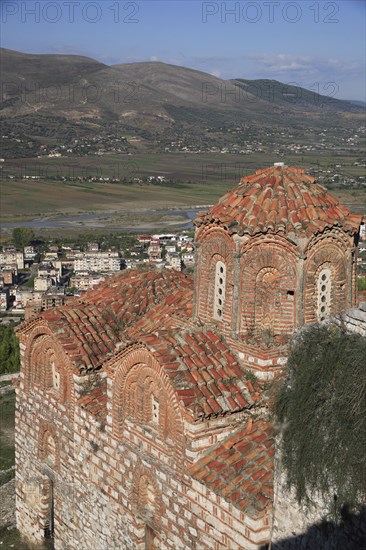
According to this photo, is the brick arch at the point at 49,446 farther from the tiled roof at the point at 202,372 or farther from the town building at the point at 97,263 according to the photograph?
the town building at the point at 97,263

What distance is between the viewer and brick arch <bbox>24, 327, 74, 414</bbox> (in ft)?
42.4

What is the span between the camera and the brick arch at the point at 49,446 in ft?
45.0

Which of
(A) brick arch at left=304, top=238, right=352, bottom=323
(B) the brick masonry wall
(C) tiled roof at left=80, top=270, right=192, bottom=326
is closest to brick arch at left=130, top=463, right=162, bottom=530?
(B) the brick masonry wall

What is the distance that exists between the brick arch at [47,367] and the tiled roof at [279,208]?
4.02 meters

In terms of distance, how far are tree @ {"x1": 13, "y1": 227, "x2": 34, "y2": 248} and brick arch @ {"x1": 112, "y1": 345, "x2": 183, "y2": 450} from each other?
96377 mm

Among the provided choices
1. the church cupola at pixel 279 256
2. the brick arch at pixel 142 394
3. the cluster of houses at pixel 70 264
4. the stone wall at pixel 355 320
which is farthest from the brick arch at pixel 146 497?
the cluster of houses at pixel 70 264

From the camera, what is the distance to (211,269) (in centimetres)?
1182

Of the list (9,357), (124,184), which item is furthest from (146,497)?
(124,184)

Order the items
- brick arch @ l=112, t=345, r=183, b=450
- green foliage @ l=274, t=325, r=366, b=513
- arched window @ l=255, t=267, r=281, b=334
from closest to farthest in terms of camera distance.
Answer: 1. green foliage @ l=274, t=325, r=366, b=513
2. brick arch @ l=112, t=345, r=183, b=450
3. arched window @ l=255, t=267, r=281, b=334

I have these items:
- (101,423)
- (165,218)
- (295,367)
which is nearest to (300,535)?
(295,367)

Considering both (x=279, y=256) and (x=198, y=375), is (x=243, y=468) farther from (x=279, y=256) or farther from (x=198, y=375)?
(x=279, y=256)

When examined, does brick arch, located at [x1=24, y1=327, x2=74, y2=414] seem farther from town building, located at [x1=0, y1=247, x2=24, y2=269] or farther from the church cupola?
town building, located at [x1=0, y1=247, x2=24, y2=269]

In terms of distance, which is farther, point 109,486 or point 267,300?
point 109,486

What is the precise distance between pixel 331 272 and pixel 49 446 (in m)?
7.30
